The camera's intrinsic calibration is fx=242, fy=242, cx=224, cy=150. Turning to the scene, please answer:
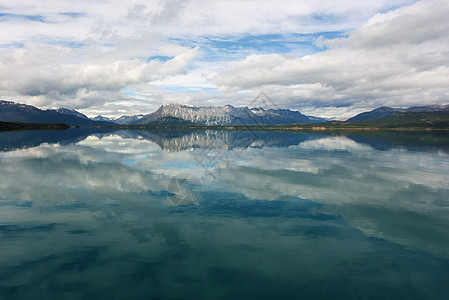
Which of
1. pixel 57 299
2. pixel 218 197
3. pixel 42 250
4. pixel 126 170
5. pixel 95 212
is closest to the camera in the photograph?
pixel 57 299

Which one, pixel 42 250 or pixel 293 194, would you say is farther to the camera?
pixel 293 194

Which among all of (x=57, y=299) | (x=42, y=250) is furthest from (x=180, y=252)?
(x=42, y=250)

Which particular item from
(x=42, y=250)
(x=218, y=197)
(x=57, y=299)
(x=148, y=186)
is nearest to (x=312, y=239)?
(x=218, y=197)

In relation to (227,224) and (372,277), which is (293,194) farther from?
(372,277)

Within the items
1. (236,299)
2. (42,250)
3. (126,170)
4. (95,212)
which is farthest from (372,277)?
(126,170)

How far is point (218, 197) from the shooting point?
94.4 ft

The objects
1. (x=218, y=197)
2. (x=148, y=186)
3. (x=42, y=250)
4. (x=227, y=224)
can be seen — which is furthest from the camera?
(x=148, y=186)

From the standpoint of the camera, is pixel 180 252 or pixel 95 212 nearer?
pixel 180 252

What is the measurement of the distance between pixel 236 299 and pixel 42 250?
1366 cm

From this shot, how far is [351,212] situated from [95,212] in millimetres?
25165

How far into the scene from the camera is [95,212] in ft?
76.5

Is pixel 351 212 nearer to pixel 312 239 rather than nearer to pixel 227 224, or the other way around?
pixel 312 239

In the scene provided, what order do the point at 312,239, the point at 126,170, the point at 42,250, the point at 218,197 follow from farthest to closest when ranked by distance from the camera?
the point at 126,170
the point at 218,197
the point at 312,239
the point at 42,250

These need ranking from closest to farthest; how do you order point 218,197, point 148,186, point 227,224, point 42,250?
point 42,250
point 227,224
point 218,197
point 148,186
